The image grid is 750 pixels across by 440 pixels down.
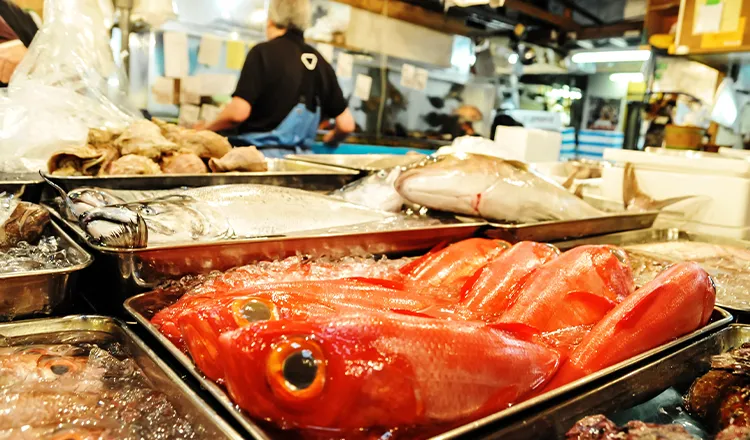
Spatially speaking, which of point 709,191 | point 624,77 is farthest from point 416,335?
point 624,77

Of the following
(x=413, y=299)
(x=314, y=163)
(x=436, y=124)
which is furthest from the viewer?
(x=436, y=124)

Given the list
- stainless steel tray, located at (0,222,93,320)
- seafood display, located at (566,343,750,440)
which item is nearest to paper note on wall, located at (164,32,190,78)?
stainless steel tray, located at (0,222,93,320)

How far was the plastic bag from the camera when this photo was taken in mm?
2119

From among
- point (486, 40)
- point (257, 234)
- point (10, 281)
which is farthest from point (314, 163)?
point (486, 40)

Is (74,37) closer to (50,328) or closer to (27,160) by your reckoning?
(27,160)

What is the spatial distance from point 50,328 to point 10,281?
0.11 metres

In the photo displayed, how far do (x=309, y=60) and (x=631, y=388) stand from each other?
11.4 feet

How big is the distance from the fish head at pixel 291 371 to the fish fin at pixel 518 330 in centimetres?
25

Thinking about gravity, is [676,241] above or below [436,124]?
below

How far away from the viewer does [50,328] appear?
912 millimetres

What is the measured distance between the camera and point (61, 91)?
2449mm

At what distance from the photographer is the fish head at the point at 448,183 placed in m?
1.83

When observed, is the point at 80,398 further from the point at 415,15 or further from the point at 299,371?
the point at 415,15

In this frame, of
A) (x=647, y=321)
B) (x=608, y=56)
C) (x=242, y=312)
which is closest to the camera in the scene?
(x=242, y=312)
